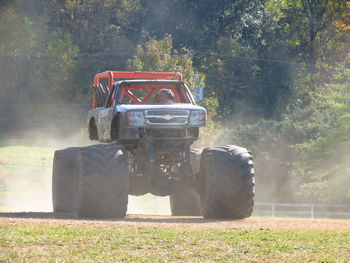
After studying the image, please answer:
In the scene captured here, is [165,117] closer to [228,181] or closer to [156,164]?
[156,164]

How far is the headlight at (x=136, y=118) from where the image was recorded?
58.3 ft

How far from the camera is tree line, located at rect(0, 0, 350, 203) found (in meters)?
81.4

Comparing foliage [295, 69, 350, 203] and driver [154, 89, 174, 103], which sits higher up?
driver [154, 89, 174, 103]

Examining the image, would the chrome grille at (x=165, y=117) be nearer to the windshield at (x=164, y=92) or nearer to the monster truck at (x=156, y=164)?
the monster truck at (x=156, y=164)

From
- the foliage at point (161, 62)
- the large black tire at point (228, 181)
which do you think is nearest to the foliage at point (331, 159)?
the foliage at point (161, 62)

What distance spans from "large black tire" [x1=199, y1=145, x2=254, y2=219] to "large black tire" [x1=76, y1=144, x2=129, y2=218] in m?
1.74

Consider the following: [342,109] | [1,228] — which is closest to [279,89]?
[342,109]

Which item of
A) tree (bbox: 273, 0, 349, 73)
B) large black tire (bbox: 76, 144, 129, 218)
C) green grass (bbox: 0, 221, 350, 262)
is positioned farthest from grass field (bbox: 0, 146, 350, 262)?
tree (bbox: 273, 0, 349, 73)

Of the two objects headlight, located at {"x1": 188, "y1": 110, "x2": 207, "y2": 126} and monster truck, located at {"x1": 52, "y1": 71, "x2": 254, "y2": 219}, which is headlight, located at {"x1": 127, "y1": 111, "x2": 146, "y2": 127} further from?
headlight, located at {"x1": 188, "y1": 110, "x2": 207, "y2": 126}

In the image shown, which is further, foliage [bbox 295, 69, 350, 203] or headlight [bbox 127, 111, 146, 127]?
foliage [bbox 295, 69, 350, 203]

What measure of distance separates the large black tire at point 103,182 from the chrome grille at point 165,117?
46.0 inches

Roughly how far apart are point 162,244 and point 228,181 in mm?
4943

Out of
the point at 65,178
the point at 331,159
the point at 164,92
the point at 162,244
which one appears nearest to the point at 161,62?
the point at 331,159

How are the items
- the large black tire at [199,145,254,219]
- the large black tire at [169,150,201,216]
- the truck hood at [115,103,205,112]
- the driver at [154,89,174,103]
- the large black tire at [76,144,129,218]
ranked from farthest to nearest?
the large black tire at [169,150,201,216], the driver at [154,89,174,103], the truck hood at [115,103,205,112], the large black tire at [199,145,254,219], the large black tire at [76,144,129,218]
